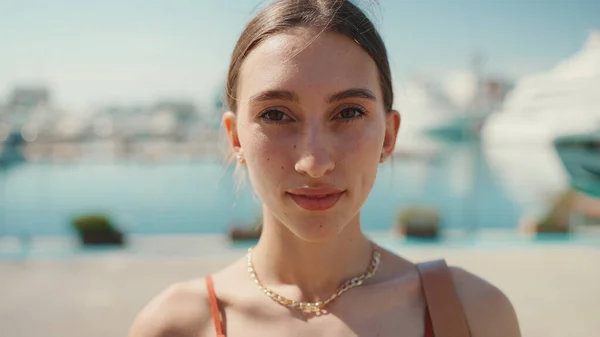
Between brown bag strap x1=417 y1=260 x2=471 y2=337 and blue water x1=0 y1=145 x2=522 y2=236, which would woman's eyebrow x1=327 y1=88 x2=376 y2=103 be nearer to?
brown bag strap x1=417 y1=260 x2=471 y2=337

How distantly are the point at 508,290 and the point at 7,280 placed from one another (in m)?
6.09

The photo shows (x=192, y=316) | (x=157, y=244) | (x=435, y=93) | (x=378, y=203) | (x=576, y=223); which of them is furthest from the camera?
(x=435, y=93)

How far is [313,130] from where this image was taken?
1.08 meters

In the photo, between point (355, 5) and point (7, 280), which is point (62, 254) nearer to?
point (7, 280)

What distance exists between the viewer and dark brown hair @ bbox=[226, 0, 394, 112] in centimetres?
114

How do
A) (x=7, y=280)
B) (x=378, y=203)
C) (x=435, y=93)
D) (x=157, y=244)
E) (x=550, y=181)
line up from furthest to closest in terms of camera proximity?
1. (x=435, y=93)
2. (x=550, y=181)
3. (x=378, y=203)
4. (x=157, y=244)
5. (x=7, y=280)

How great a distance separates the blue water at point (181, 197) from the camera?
590 inches

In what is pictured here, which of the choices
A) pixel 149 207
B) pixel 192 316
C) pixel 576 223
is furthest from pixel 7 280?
pixel 149 207

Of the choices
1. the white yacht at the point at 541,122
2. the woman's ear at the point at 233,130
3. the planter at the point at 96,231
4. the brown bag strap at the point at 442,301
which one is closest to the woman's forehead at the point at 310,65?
the woman's ear at the point at 233,130

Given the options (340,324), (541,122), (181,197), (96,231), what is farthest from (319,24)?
(541,122)

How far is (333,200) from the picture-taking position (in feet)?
3.57

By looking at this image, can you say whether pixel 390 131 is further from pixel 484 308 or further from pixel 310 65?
pixel 484 308

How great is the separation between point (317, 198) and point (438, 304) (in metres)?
0.37

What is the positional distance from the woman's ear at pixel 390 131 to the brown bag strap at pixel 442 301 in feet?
0.90
